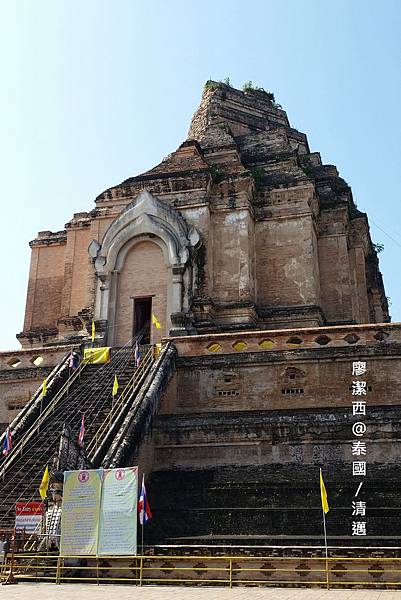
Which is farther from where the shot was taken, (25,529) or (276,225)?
(276,225)

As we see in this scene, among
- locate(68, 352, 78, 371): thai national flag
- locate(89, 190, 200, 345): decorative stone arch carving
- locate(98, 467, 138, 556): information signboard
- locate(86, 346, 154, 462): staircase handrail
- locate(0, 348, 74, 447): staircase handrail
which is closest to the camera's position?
locate(98, 467, 138, 556): information signboard

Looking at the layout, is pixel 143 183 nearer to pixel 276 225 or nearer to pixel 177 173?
pixel 177 173

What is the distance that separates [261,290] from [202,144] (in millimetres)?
7494

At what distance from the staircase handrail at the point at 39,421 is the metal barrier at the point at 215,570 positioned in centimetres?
368

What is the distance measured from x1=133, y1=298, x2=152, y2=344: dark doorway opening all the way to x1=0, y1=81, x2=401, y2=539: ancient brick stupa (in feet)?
0.19

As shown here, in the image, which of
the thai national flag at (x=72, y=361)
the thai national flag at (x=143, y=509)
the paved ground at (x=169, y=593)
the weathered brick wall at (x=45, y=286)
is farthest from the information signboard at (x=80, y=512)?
the weathered brick wall at (x=45, y=286)

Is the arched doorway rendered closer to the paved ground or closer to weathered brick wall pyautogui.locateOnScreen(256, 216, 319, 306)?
weathered brick wall pyautogui.locateOnScreen(256, 216, 319, 306)

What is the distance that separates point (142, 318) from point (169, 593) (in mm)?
14545

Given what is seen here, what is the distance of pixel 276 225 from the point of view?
24375 mm

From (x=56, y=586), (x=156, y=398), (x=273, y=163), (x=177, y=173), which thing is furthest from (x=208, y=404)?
(x=273, y=163)

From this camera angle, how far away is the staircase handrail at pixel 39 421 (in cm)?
1518

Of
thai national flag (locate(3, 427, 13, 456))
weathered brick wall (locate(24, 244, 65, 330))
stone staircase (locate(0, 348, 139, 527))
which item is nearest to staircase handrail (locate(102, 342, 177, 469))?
stone staircase (locate(0, 348, 139, 527))

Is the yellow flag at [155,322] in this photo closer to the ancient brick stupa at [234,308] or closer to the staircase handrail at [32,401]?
the ancient brick stupa at [234,308]

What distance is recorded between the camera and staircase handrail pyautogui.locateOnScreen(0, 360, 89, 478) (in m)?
15.2
